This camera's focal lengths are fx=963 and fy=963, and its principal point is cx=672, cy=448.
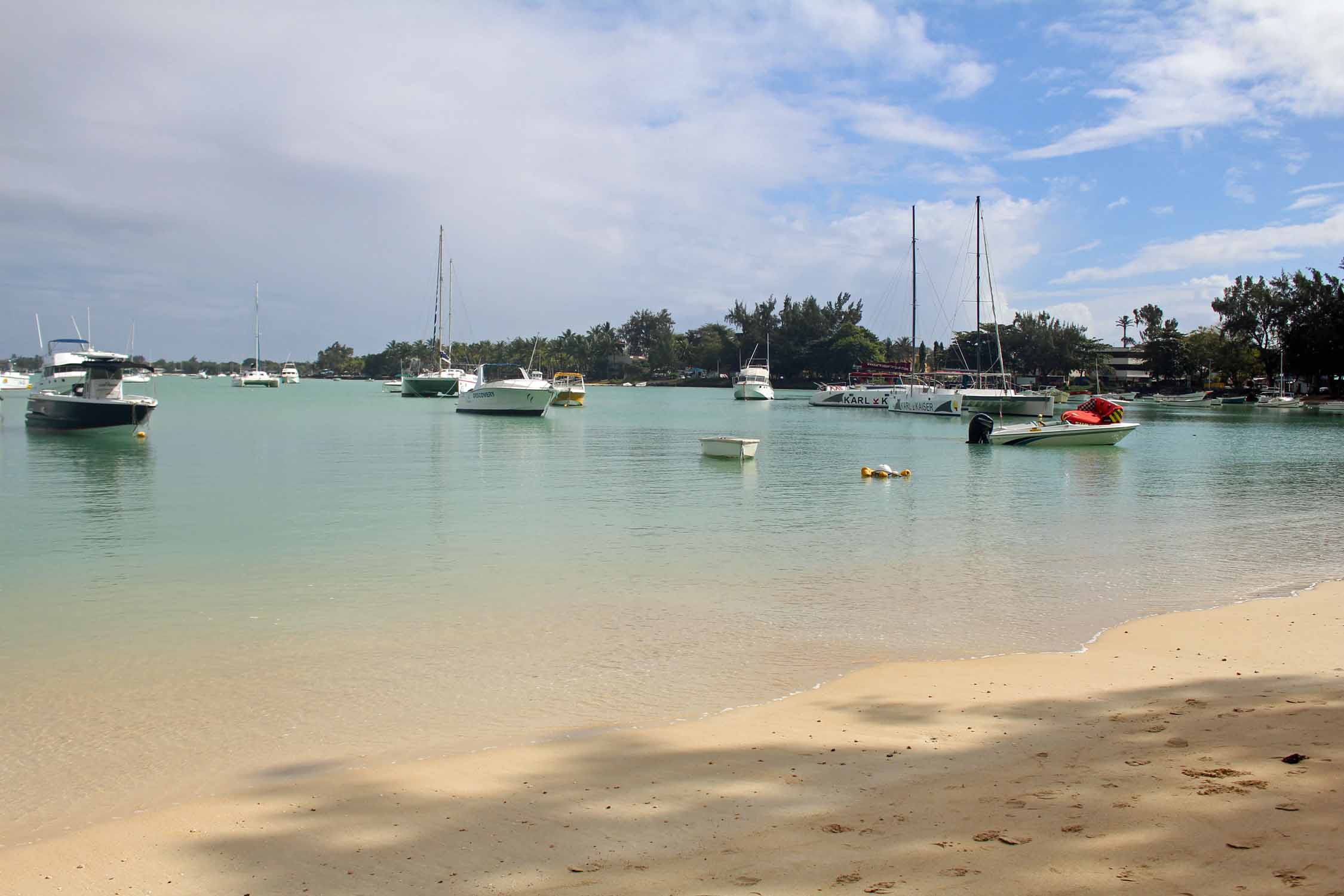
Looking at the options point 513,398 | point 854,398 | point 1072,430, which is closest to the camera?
point 1072,430

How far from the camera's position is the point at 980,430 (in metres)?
46.2

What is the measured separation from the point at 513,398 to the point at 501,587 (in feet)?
178

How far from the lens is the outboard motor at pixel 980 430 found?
46.1m

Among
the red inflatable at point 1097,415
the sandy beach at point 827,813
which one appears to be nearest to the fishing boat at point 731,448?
the red inflatable at point 1097,415

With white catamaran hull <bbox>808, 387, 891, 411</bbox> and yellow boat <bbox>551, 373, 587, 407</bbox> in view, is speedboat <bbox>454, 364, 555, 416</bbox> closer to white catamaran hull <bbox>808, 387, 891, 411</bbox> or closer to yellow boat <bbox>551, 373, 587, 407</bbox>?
yellow boat <bbox>551, 373, 587, 407</bbox>

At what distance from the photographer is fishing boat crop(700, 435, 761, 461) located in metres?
36.3

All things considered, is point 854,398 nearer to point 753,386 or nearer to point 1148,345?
point 753,386

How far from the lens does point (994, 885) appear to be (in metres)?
4.43

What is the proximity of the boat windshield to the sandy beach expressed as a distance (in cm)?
6215

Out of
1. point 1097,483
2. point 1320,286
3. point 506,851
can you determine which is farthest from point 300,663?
point 1320,286

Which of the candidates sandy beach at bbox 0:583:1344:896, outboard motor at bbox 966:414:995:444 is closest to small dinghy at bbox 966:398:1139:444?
outboard motor at bbox 966:414:995:444

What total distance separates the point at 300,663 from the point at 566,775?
4.43 meters

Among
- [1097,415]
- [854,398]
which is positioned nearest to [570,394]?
[854,398]

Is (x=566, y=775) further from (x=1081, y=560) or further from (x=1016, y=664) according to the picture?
(x=1081, y=560)
